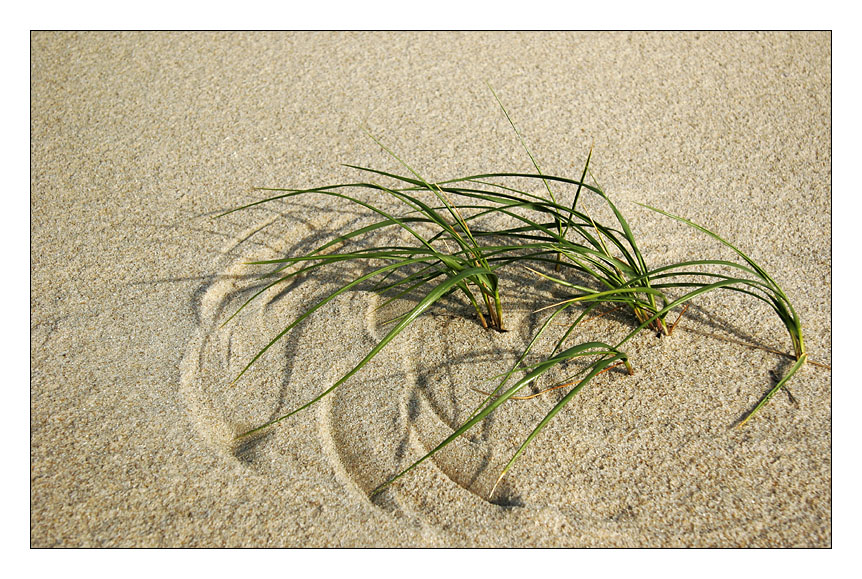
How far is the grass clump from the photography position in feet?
4.73

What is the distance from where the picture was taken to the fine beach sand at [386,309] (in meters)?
1.35

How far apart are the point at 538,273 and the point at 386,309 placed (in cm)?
37

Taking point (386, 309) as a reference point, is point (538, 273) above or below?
above

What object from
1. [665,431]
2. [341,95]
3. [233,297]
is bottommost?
[665,431]

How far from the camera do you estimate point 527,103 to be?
92.8 inches

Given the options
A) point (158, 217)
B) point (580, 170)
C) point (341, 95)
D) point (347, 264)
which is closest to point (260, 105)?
point (341, 95)

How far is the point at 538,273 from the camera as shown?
1.62 metres

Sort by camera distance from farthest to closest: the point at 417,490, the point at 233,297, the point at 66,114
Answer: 1. the point at 66,114
2. the point at 233,297
3. the point at 417,490

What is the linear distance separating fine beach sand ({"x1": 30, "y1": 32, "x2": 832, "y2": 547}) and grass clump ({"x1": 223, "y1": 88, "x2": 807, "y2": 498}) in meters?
0.05

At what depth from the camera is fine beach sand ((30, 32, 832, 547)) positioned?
1.35 meters

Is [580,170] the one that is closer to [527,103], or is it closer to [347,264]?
[527,103]

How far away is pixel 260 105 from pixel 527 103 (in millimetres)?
848

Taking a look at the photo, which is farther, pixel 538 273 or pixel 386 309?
pixel 386 309

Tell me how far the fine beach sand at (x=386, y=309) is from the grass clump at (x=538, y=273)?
0.05 meters
